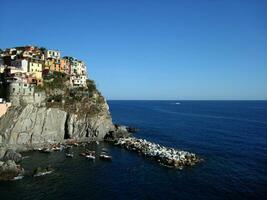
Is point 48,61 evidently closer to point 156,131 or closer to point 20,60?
point 20,60

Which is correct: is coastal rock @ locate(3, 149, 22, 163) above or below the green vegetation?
below

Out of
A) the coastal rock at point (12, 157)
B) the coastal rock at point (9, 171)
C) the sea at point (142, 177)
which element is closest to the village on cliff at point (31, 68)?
the coastal rock at point (12, 157)

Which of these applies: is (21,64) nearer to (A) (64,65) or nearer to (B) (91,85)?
(A) (64,65)

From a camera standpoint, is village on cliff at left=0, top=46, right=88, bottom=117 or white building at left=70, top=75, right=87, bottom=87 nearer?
village on cliff at left=0, top=46, right=88, bottom=117

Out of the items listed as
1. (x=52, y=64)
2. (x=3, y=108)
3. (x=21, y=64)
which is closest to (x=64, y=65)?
(x=52, y=64)

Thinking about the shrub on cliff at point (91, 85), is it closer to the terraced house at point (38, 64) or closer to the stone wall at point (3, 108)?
the terraced house at point (38, 64)

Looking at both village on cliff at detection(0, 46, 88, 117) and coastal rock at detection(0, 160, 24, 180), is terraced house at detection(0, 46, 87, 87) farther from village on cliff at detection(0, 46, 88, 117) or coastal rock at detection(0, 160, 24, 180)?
coastal rock at detection(0, 160, 24, 180)

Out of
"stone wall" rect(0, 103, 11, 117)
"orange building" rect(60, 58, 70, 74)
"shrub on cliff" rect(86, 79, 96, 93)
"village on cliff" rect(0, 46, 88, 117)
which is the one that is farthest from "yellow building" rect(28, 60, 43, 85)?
"shrub on cliff" rect(86, 79, 96, 93)

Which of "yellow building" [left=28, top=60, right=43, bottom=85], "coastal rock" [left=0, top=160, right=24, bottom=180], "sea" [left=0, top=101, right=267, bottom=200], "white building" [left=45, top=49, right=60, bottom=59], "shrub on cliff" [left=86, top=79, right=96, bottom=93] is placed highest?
"white building" [left=45, top=49, right=60, bottom=59]
